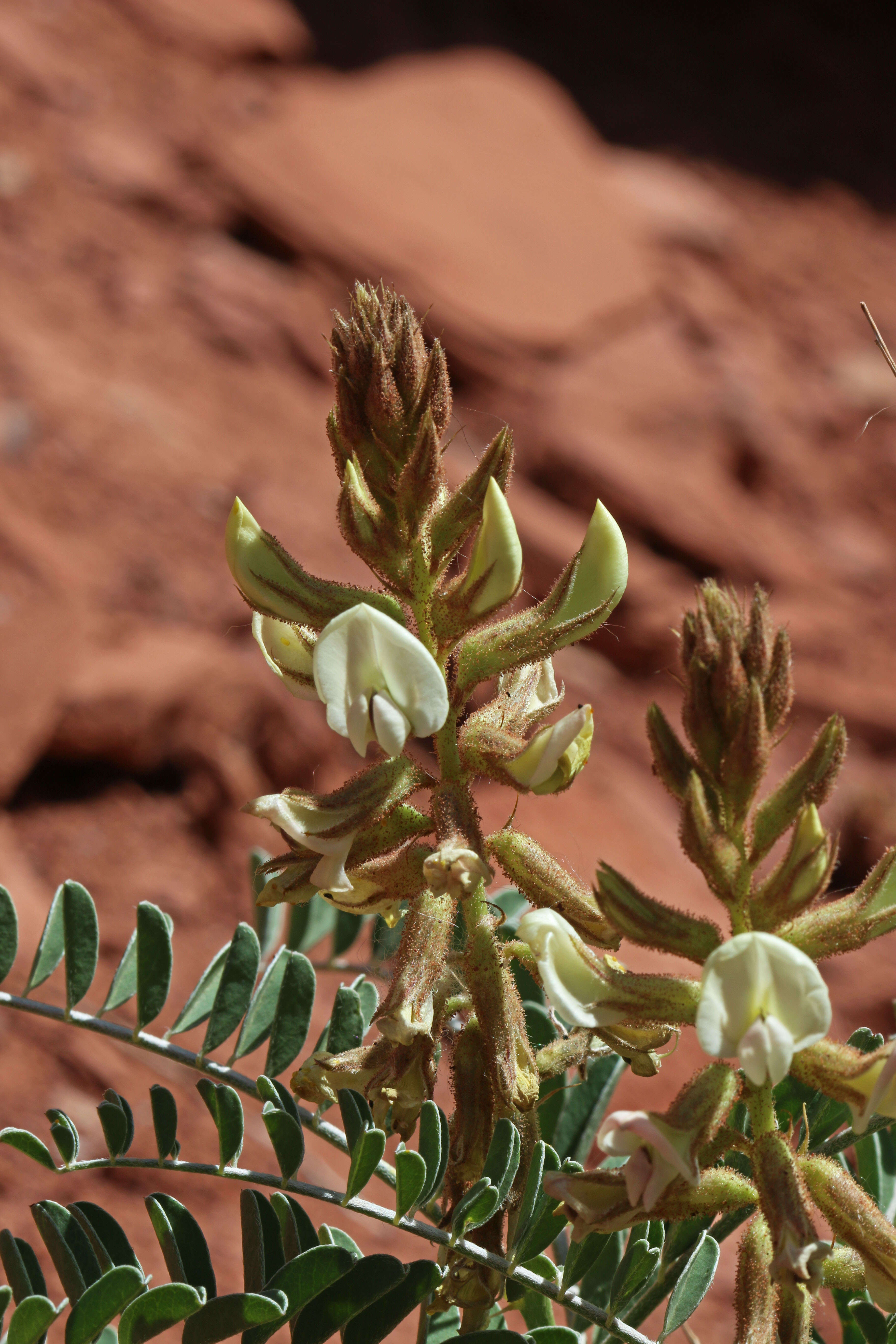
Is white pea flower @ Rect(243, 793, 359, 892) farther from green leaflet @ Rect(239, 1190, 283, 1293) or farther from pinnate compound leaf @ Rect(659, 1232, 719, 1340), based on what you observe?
pinnate compound leaf @ Rect(659, 1232, 719, 1340)

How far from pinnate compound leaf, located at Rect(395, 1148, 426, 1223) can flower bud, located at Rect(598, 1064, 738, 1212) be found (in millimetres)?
137

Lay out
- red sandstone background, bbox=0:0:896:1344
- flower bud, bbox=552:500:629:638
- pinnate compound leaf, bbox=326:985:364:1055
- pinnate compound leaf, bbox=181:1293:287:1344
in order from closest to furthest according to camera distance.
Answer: pinnate compound leaf, bbox=181:1293:287:1344 < flower bud, bbox=552:500:629:638 < pinnate compound leaf, bbox=326:985:364:1055 < red sandstone background, bbox=0:0:896:1344

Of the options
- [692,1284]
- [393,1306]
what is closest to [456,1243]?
[393,1306]

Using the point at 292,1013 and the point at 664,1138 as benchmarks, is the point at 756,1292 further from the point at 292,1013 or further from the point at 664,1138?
→ the point at 292,1013

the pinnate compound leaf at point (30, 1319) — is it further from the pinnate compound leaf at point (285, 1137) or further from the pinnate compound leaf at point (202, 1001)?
the pinnate compound leaf at point (202, 1001)

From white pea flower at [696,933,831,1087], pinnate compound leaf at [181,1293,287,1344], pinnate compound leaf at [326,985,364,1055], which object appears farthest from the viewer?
pinnate compound leaf at [326,985,364,1055]

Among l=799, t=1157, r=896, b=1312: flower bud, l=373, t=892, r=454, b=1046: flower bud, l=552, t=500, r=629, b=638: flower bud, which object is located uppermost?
l=552, t=500, r=629, b=638: flower bud

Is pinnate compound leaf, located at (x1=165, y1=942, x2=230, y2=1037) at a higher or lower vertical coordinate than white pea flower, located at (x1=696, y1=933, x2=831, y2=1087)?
lower

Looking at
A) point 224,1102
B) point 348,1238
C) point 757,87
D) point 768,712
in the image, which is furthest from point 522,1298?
point 757,87

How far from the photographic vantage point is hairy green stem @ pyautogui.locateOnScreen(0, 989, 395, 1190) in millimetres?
934

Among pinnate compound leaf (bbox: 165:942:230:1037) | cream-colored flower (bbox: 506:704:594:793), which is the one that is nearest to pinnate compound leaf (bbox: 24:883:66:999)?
pinnate compound leaf (bbox: 165:942:230:1037)

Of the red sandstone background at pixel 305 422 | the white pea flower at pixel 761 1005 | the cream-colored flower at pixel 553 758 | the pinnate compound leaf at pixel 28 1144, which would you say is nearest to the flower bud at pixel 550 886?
the cream-colored flower at pixel 553 758

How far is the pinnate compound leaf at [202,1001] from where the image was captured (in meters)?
1.05

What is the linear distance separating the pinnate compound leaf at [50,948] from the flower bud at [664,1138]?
558 mm
